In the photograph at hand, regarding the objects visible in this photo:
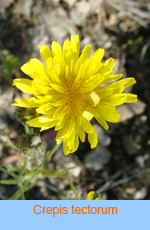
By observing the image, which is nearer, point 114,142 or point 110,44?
point 114,142

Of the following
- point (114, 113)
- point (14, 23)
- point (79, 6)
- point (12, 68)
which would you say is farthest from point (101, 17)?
point (114, 113)

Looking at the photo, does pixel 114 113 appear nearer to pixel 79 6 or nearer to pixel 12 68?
pixel 12 68

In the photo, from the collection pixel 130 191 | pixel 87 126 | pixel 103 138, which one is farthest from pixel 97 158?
pixel 87 126

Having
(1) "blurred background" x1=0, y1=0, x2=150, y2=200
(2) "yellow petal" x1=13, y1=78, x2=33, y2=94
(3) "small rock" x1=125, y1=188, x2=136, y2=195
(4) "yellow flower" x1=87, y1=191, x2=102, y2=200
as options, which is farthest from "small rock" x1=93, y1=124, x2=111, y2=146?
(2) "yellow petal" x1=13, y1=78, x2=33, y2=94

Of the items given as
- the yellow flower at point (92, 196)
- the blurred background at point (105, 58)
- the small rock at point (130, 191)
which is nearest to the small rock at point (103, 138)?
the blurred background at point (105, 58)

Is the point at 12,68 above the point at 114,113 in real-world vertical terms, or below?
above

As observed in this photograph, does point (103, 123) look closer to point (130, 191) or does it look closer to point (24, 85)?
point (24, 85)
